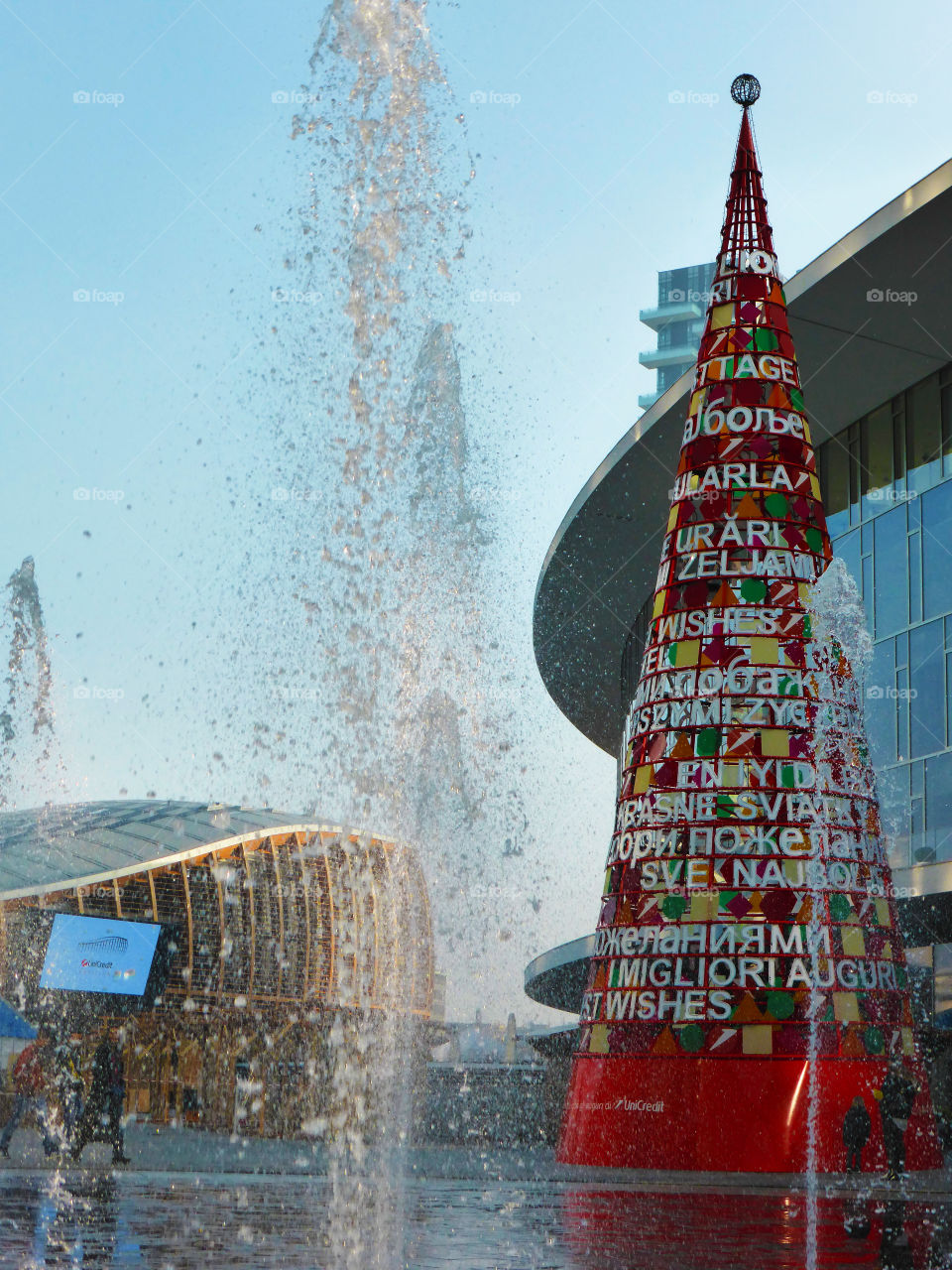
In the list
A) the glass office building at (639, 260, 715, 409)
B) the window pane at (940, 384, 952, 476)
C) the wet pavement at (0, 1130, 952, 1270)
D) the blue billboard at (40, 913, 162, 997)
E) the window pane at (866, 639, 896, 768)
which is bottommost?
the wet pavement at (0, 1130, 952, 1270)

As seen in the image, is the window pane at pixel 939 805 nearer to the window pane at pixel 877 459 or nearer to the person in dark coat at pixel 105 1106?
the window pane at pixel 877 459

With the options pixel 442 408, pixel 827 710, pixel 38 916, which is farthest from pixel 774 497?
pixel 38 916

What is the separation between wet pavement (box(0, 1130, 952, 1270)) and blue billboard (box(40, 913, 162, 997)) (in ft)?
40.6

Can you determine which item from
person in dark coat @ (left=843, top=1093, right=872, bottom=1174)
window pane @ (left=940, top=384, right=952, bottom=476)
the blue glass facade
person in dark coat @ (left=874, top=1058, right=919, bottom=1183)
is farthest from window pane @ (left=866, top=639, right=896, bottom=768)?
person in dark coat @ (left=843, top=1093, right=872, bottom=1174)

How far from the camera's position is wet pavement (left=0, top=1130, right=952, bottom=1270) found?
280 inches

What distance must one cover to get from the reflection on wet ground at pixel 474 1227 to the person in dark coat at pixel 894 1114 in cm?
88

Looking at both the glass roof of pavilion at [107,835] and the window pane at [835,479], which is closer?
the window pane at [835,479]

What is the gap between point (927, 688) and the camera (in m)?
22.0

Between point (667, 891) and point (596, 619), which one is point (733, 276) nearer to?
point (667, 891)

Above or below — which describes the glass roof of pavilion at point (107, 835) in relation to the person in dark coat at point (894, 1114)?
above

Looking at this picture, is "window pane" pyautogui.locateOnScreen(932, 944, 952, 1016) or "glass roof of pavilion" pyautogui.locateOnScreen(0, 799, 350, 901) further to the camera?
"glass roof of pavilion" pyautogui.locateOnScreen(0, 799, 350, 901)

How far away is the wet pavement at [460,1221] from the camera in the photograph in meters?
7.11

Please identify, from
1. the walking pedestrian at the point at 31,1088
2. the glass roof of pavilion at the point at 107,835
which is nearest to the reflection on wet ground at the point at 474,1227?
the walking pedestrian at the point at 31,1088

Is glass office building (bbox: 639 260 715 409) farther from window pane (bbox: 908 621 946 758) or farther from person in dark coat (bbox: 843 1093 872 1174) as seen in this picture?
person in dark coat (bbox: 843 1093 872 1174)
